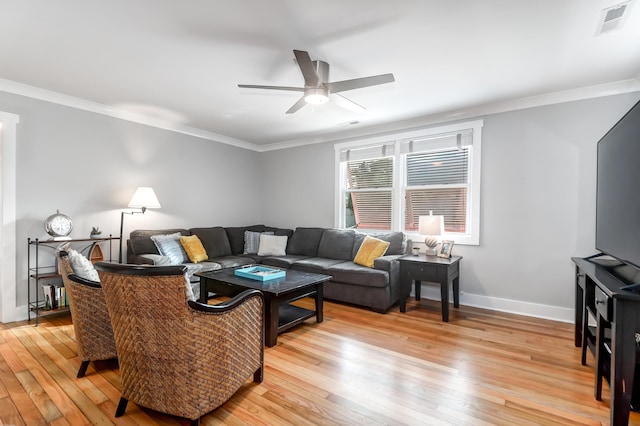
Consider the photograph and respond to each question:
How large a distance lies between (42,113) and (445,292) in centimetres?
487

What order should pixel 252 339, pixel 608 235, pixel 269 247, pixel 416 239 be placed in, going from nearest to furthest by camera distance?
pixel 252 339, pixel 608 235, pixel 416 239, pixel 269 247

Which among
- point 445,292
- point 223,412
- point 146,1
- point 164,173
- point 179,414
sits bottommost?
point 223,412

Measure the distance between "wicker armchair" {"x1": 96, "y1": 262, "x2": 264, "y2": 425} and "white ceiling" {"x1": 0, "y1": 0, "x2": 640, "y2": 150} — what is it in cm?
A: 171

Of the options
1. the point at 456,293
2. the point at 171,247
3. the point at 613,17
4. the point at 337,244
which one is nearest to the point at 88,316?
the point at 171,247

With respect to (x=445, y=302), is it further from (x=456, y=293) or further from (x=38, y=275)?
(x=38, y=275)

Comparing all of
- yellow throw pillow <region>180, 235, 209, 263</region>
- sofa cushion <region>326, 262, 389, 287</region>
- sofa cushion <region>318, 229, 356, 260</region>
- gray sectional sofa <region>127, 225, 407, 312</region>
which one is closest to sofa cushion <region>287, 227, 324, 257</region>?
gray sectional sofa <region>127, 225, 407, 312</region>

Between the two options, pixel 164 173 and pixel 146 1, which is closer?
pixel 146 1

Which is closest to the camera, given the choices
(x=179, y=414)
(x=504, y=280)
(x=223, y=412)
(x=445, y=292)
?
(x=179, y=414)

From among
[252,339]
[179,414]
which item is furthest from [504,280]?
[179,414]

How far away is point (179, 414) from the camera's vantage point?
167cm

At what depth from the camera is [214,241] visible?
4746mm

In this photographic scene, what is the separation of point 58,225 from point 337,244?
133 inches

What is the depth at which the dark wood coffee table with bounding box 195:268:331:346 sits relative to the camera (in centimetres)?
277

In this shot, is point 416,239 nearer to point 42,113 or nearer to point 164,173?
point 164,173
